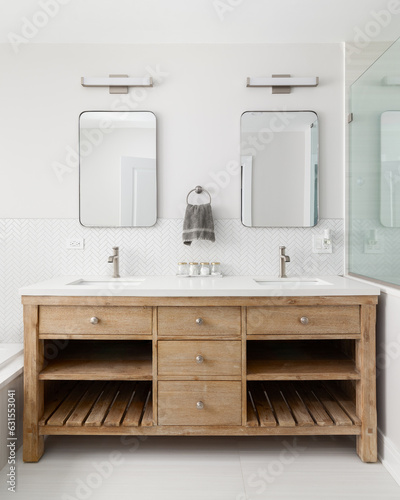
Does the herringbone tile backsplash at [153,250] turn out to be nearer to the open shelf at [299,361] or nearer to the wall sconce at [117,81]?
the open shelf at [299,361]

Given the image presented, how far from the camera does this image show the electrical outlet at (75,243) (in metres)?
2.37

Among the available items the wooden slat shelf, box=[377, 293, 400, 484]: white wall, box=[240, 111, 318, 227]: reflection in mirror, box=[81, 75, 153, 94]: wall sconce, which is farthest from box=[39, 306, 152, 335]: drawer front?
box=[81, 75, 153, 94]: wall sconce

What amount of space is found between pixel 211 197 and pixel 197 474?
1494mm

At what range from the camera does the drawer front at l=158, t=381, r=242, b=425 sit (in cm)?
178

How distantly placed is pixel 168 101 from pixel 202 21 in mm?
Result: 475

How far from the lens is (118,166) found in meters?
2.33

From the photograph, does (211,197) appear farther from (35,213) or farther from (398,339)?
(398,339)

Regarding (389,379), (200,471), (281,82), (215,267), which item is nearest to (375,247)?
(389,379)

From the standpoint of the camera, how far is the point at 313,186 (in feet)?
7.68

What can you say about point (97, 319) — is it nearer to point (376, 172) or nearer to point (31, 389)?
point (31, 389)

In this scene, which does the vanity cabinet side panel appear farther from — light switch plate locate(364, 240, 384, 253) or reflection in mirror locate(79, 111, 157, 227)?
light switch plate locate(364, 240, 384, 253)

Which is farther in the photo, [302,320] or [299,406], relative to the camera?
[299,406]

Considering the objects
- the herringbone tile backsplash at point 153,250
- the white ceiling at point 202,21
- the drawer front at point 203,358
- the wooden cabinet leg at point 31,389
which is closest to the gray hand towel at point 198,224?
the herringbone tile backsplash at point 153,250

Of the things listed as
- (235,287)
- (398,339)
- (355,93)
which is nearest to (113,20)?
(355,93)
